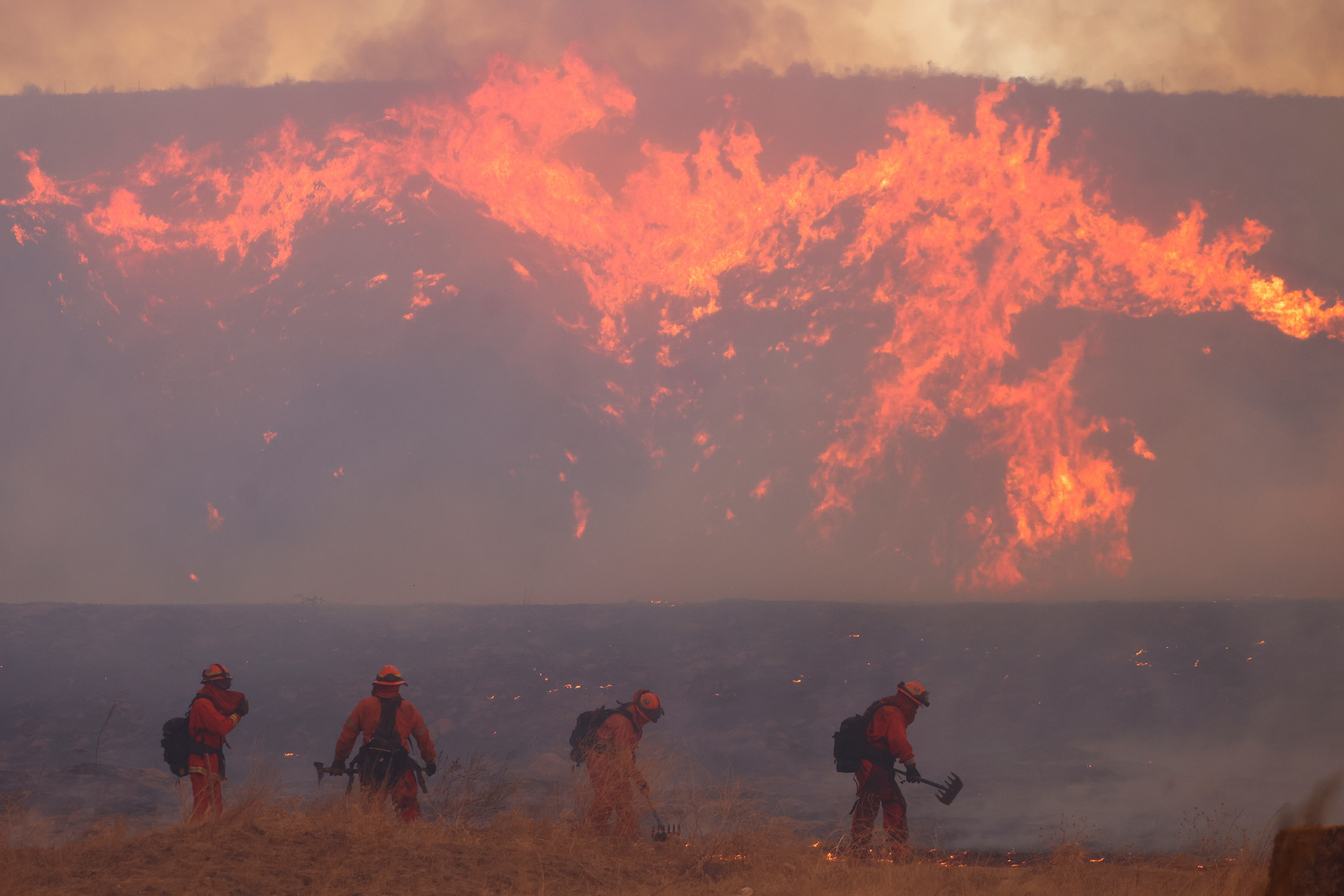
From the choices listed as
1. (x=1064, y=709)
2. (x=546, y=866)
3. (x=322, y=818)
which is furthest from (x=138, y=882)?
(x=1064, y=709)

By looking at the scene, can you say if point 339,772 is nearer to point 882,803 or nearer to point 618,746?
point 618,746

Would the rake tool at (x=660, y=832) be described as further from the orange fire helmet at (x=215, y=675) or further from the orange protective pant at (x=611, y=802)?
the orange fire helmet at (x=215, y=675)

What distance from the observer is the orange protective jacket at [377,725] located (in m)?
8.98

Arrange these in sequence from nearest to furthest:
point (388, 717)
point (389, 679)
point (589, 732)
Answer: point (388, 717), point (389, 679), point (589, 732)

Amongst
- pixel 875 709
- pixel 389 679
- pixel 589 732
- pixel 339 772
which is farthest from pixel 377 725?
pixel 875 709

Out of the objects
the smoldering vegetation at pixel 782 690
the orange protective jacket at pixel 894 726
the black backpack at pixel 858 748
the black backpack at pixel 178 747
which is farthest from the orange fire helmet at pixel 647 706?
the smoldering vegetation at pixel 782 690

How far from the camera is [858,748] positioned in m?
9.65

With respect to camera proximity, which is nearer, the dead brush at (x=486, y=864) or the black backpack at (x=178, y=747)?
the dead brush at (x=486, y=864)

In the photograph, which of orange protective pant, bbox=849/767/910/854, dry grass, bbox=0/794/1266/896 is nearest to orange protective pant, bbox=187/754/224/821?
dry grass, bbox=0/794/1266/896

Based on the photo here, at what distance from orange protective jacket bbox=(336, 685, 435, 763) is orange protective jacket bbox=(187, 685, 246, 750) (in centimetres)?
135

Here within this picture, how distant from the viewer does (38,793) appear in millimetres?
15750

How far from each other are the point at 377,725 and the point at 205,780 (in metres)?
2.06

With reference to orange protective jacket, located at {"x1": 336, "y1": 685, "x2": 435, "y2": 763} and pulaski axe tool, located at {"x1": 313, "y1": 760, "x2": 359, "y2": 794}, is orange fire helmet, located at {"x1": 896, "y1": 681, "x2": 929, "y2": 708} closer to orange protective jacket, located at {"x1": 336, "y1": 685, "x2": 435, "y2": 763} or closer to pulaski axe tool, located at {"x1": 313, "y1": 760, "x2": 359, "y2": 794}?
orange protective jacket, located at {"x1": 336, "y1": 685, "x2": 435, "y2": 763}

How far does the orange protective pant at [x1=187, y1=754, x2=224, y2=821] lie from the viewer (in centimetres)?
955
